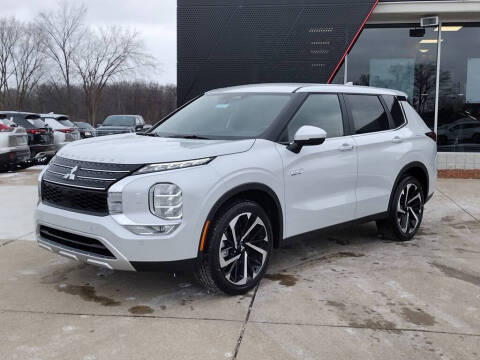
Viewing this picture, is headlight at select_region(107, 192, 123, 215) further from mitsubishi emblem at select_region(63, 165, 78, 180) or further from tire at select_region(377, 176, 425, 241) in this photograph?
tire at select_region(377, 176, 425, 241)

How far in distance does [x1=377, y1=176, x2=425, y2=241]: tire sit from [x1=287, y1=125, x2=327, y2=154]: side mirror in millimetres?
1787

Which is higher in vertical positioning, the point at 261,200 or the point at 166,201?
the point at 166,201

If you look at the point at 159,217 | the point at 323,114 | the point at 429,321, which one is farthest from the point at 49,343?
the point at 323,114

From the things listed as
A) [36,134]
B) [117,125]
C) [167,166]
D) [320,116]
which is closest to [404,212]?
[320,116]

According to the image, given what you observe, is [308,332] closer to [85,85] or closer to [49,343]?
[49,343]

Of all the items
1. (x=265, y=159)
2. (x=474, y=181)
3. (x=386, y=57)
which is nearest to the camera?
(x=265, y=159)

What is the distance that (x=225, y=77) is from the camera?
39.4 feet

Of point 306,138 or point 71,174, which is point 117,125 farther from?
point 306,138

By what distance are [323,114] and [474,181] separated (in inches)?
286

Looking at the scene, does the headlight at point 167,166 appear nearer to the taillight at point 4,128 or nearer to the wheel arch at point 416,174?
the wheel arch at point 416,174

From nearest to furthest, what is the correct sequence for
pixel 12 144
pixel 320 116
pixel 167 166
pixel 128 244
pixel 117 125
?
1. pixel 128 244
2. pixel 167 166
3. pixel 320 116
4. pixel 12 144
5. pixel 117 125

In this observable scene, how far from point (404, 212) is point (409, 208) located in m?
0.14

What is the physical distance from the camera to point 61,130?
15.4m

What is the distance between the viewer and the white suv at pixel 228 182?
11.7 ft
